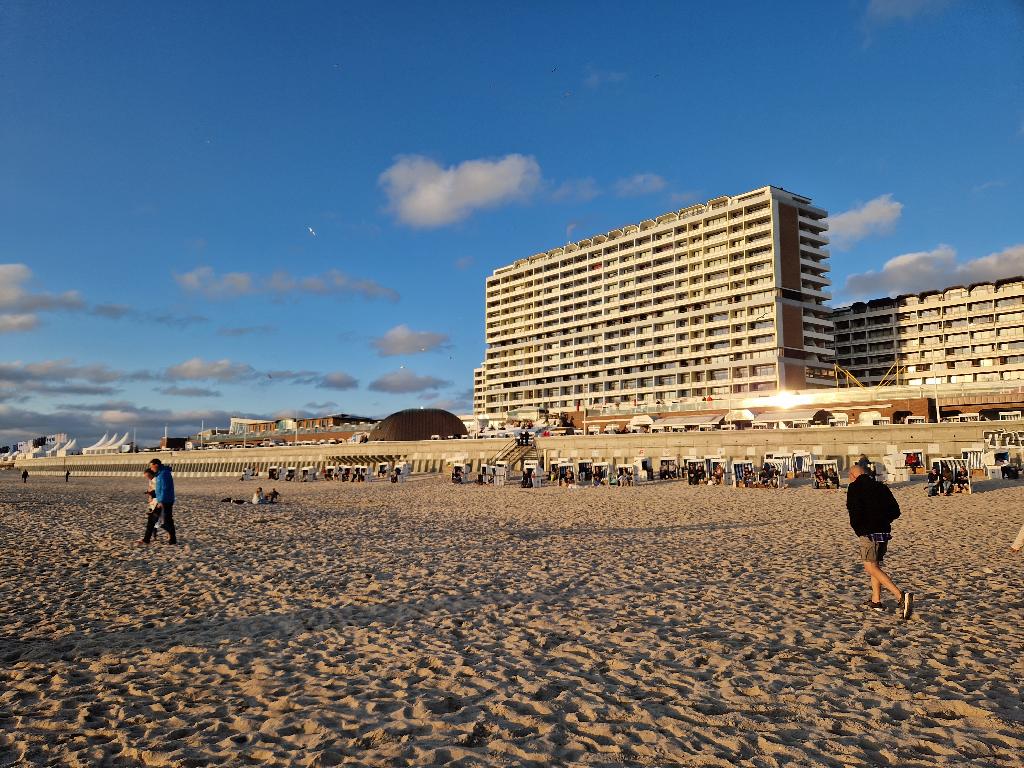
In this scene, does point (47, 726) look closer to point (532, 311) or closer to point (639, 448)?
point (639, 448)

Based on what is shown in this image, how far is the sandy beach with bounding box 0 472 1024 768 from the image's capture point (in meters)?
4.82

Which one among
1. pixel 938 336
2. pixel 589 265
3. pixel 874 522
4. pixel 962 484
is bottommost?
pixel 962 484

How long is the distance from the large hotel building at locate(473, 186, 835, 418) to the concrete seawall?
33.5 m

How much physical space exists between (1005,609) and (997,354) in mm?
92082

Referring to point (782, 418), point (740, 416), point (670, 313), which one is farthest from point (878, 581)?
point (670, 313)

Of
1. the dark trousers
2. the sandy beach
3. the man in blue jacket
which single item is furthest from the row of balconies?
the dark trousers

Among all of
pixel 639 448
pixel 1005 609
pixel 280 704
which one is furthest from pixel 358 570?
pixel 639 448

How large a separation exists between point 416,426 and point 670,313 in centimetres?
4113

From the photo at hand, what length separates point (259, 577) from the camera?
11.4 m

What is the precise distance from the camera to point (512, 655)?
271 inches

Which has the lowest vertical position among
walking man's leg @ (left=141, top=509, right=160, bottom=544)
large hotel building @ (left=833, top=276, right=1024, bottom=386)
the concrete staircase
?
walking man's leg @ (left=141, top=509, right=160, bottom=544)

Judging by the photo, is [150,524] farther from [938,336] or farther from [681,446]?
[938,336]

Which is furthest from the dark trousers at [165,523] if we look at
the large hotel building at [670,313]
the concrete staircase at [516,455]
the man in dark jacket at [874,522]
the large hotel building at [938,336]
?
the large hotel building at [938,336]

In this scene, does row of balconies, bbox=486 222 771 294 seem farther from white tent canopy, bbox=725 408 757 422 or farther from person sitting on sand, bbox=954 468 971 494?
person sitting on sand, bbox=954 468 971 494
